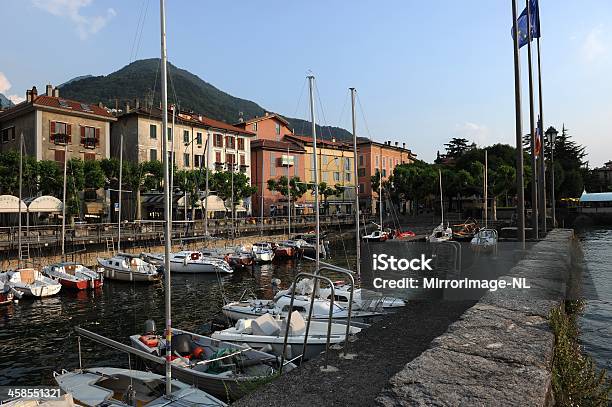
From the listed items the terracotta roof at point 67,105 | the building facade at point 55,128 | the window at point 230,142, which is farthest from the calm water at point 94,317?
the window at point 230,142

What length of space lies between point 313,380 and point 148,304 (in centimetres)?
2169

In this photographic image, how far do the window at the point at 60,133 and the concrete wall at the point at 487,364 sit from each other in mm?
48404

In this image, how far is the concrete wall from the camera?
11.3ft

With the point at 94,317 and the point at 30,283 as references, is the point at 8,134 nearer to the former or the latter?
the point at 30,283

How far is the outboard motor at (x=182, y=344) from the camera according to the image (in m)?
12.7

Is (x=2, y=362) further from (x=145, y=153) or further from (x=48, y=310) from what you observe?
(x=145, y=153)

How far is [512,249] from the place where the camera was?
15.0m

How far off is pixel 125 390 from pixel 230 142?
5586cm

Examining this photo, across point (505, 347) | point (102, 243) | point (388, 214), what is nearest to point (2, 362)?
point (505, 347)

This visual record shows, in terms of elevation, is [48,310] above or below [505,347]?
below

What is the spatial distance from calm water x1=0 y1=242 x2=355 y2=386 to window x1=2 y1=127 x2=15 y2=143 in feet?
90.2

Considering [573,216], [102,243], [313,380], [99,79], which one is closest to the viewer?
[313,380]

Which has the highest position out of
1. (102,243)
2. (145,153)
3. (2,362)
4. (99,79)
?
(99,79)

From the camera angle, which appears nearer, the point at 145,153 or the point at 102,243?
the point at 102,243
